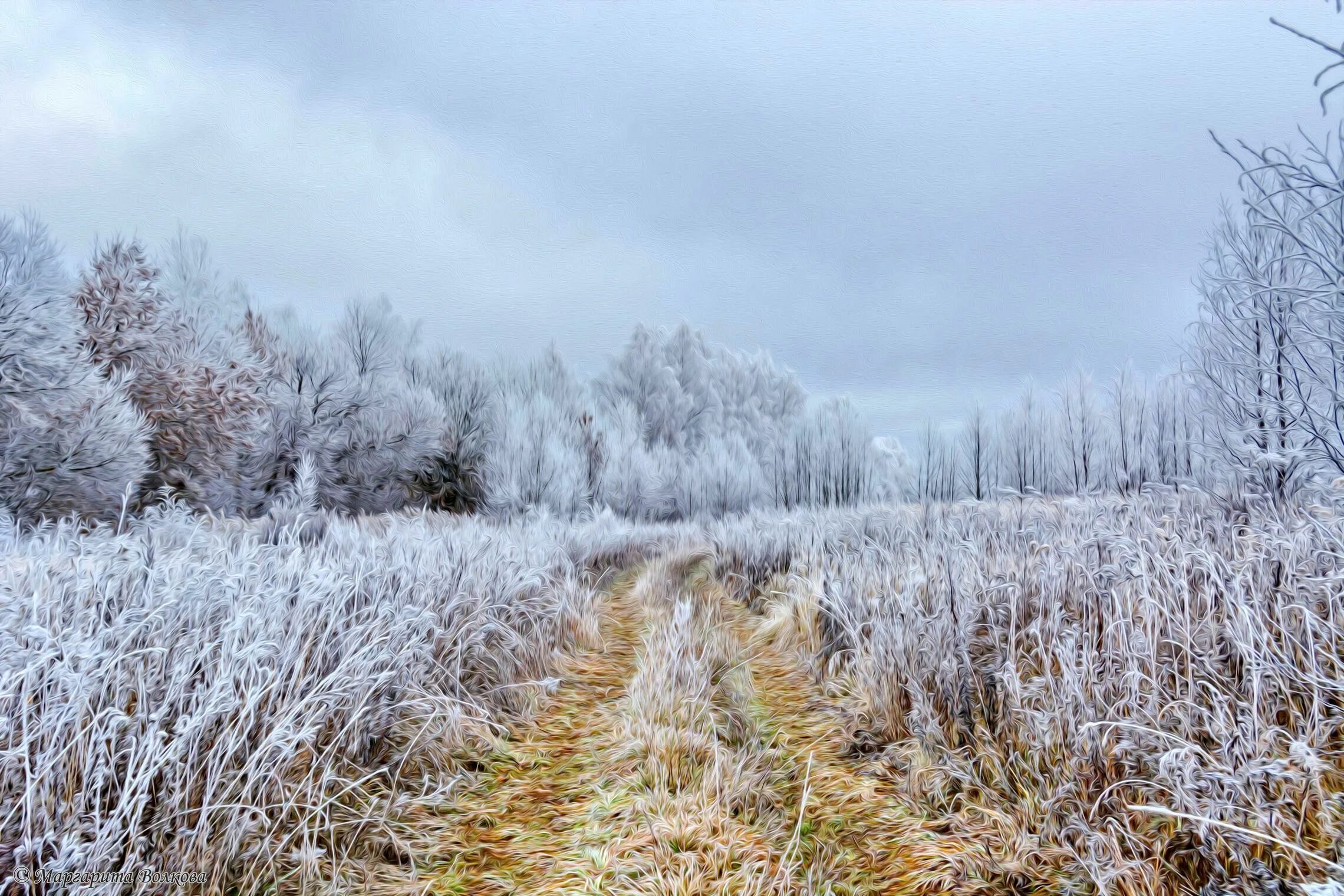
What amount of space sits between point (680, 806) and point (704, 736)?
0.54 m

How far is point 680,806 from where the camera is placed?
250 centimetres

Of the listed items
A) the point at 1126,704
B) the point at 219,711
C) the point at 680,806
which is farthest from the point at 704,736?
the point at 219,711

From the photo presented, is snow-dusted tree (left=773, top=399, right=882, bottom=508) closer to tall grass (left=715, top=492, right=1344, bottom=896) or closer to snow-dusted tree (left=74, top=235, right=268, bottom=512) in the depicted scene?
snow-dusted tree (left=74, top=235, right=268, bottom=512)

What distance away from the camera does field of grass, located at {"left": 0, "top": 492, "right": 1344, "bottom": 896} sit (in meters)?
1.91

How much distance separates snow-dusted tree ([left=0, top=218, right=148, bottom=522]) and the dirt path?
1230 cm

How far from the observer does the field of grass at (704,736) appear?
6.27 feet

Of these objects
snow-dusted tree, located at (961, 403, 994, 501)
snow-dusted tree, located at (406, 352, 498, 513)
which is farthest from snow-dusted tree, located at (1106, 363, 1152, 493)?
snow-dusted tree, located at (406, 352, 498, 513)

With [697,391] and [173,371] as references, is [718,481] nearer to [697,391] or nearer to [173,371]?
[697,391]

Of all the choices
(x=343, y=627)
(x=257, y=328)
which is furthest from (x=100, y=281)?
(x=343, y=627)

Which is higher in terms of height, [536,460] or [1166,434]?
[1166,434]

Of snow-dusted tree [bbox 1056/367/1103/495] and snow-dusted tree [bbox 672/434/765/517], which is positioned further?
snow-dusted tree [bbox 672/434/765/517]

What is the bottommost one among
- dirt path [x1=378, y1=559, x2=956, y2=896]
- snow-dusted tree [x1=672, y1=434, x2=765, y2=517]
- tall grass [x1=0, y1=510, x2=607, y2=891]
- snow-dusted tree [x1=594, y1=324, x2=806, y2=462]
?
dirt path [x1=378, y1=559, x2=956, y2=896]

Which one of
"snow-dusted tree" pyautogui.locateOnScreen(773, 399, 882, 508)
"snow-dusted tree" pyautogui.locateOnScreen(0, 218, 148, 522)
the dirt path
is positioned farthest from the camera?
"snow-dusted tree" pyautogui.locateOnScreen(773, 399, 882, 508)

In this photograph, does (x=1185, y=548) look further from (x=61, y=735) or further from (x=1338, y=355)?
(x=61, y=735)
